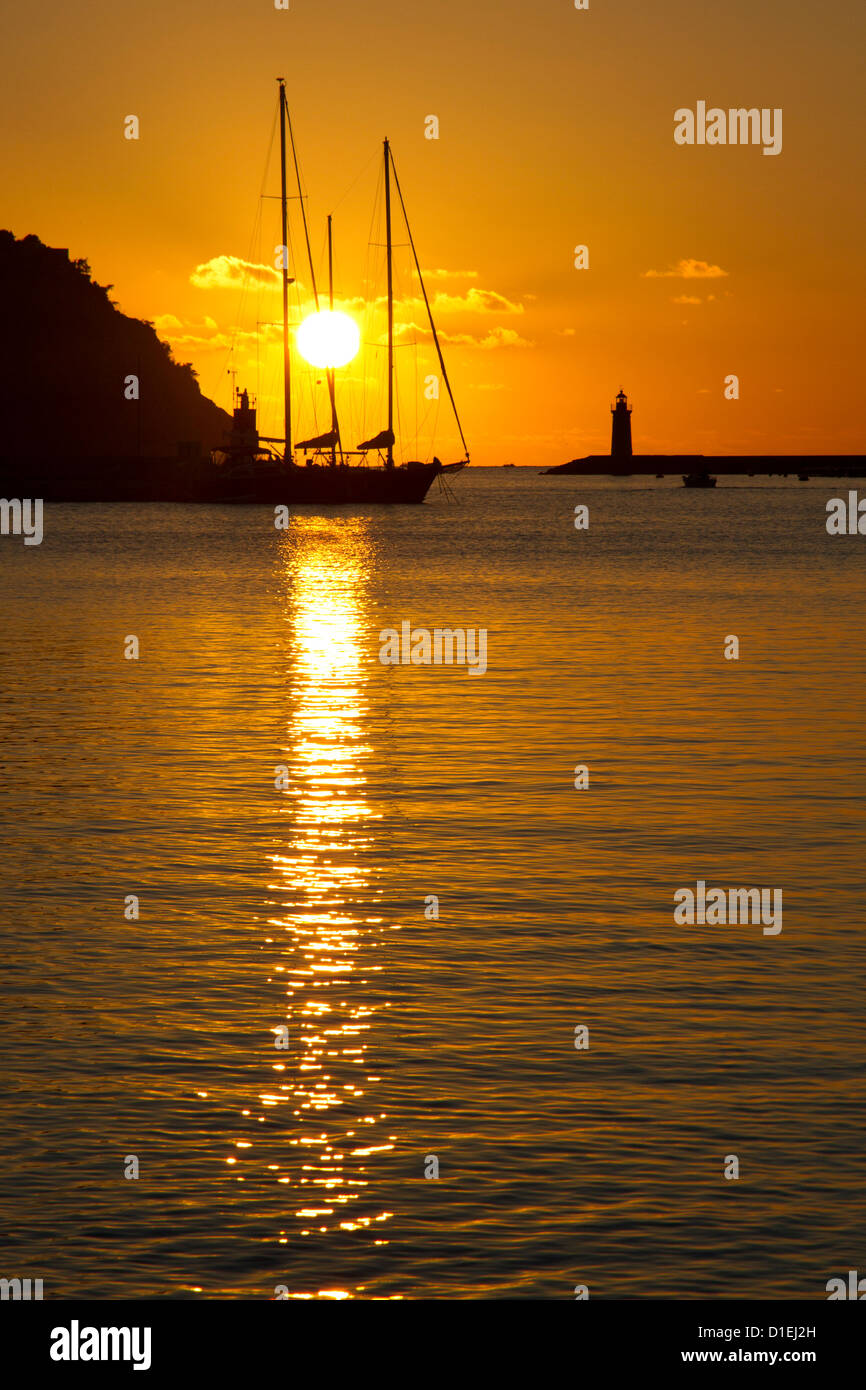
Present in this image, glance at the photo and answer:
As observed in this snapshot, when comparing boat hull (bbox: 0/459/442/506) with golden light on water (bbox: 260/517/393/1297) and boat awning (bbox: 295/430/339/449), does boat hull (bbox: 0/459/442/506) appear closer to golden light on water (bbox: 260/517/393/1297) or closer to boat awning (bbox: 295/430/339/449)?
boat awning (bbox: 295/430/339/449)

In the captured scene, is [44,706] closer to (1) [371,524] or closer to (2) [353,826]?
(2) [353,826]

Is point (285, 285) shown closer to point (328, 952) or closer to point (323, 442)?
point (323, 442)

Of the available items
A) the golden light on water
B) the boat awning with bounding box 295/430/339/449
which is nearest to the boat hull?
the boat awning with bounding box 295/430/339/449

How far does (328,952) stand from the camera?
14156 mm

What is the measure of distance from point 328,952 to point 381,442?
126468mm

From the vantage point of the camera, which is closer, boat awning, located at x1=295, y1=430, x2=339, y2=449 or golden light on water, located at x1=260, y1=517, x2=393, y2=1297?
golden light on water, located at x1=260, y1=517, x2=393, y2=1297

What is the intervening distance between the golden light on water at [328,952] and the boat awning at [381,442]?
10488cm

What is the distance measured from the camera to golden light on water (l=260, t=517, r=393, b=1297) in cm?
966

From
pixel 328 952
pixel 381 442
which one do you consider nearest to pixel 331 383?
pixel 381 442

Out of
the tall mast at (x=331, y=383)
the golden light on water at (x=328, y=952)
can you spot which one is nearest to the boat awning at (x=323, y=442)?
the tall mast at (x=331, y=383)

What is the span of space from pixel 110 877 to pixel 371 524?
378 feet

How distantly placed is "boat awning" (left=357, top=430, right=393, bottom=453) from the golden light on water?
10488 centimetres

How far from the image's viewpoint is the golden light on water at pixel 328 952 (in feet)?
31.7

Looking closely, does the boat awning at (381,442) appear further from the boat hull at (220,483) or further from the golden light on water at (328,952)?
the golden light on water at (328,952)
